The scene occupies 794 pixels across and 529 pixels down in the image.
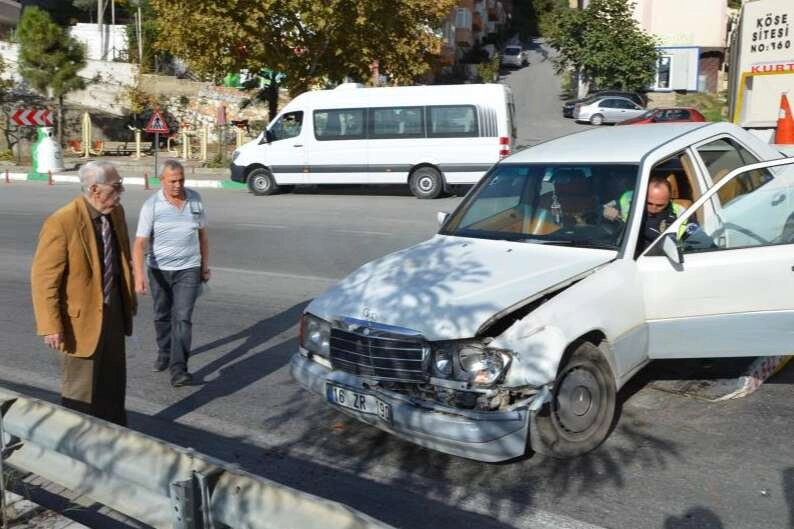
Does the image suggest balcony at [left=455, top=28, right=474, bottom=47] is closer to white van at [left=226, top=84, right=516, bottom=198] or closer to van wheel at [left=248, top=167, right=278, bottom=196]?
white van at [left=226, top=84, right=516, bottom=198]

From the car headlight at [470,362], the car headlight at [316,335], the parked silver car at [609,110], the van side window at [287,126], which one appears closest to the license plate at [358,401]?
the car headlight at [316,335]

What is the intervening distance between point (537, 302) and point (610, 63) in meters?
43.2

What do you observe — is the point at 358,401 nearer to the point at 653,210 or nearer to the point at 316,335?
the point at 316,335

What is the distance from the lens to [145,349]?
7816mm

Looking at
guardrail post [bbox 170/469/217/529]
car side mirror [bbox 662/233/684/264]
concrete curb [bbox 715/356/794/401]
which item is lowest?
concrete curb [bbox 715/356/794/401]

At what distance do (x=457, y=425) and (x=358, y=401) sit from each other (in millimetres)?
675

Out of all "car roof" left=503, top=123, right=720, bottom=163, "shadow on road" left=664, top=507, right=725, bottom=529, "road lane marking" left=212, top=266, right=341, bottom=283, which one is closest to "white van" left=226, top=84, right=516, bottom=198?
"road lane marking" left=212, top=266, right=341, bottom=283

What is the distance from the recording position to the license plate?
15.8ft

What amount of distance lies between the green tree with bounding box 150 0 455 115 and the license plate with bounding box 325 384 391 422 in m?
20.5

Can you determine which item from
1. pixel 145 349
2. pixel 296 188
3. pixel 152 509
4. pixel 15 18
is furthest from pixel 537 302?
pixel 15 18

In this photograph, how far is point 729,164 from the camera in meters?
6.59

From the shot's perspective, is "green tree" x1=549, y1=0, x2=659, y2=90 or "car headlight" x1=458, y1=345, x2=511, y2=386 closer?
"car headlight" x1=458, y1=345, x2=511, y2=386

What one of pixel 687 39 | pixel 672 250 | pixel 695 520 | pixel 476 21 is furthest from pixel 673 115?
pixel 476 21

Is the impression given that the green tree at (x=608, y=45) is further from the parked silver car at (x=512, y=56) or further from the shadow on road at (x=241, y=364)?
the shadow on road at (x=241, y=364)
